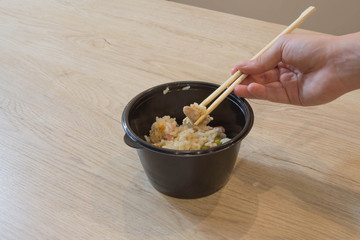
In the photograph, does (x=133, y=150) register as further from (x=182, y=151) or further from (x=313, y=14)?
(x=313, y=14)

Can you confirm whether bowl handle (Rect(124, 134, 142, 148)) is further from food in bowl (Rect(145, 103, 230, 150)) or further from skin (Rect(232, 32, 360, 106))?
skin (Rect(232, 32, 360, 106))

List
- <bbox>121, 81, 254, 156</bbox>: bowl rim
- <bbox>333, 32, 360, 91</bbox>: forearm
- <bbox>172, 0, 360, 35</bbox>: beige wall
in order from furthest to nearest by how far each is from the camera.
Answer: <bbox>172, 0, 360, 35</bbox>: beige wall → <bbox>333, 32, 360, 91</bbox>: forearm → <bbox>121, 81, 254, 156</bbox>: bowl rim

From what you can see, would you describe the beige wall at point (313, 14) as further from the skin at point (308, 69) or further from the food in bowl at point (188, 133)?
the food in bowl at point (188, 133)

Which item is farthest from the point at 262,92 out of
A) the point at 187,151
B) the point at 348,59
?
the point at 187,151

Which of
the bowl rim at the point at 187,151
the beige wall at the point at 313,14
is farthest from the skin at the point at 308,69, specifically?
the beige wall at the point at 313,14

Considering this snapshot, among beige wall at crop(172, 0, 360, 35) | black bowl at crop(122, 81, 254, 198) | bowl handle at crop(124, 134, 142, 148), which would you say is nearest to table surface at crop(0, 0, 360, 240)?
black bowl at crop(122, 81, 254, 198)

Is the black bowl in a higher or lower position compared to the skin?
lower
